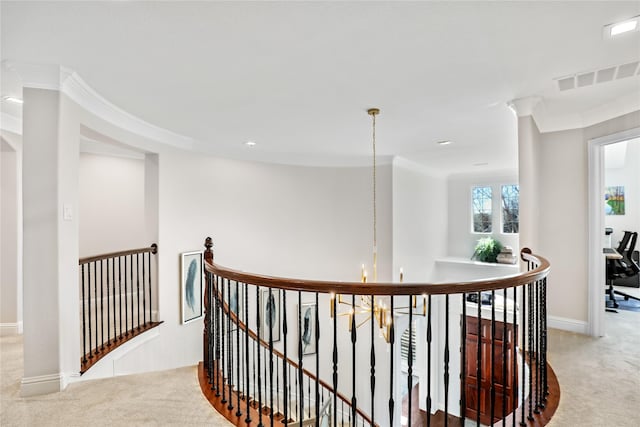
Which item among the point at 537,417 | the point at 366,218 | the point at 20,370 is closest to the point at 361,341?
the point at 366,218

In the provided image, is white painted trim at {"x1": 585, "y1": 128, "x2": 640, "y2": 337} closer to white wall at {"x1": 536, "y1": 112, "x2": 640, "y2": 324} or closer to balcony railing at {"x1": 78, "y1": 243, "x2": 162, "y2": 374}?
white wall at {"x1": 536, "y1": 112, "x2": 640, "y2": 324}

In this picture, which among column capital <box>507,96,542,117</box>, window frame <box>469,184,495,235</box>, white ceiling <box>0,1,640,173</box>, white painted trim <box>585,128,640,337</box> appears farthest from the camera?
window frame <box>469,184,495,235</box>

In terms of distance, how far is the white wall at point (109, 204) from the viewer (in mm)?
5020

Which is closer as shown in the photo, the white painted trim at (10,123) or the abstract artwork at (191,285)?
the white painted trim at (10,123)

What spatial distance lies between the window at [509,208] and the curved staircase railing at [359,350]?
1.60 metres

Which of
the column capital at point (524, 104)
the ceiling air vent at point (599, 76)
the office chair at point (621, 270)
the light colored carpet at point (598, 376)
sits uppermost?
the ceiling air vent at point (599, 76)

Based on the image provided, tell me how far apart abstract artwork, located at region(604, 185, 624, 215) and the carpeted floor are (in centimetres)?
481

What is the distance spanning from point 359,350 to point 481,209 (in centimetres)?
433

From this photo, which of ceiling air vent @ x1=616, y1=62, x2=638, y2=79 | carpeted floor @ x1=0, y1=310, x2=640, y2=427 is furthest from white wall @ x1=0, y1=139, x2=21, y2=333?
ceiling air vent @ x1=616, y1=62, x2=638, y2=79

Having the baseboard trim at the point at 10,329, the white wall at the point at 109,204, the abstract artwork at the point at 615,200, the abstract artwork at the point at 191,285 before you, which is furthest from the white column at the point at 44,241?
the abstract artwork at the point at 615,200

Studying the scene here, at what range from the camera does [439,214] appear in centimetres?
778

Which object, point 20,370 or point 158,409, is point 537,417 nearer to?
point 158,409

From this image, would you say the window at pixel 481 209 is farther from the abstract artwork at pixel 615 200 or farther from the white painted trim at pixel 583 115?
the white painted trim at pixel 583 115

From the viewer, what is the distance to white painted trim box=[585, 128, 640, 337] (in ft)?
11.1
